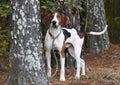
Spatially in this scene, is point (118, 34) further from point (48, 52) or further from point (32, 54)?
point (32, 54)

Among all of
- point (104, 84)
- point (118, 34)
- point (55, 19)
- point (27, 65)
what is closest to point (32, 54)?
point (27, 65)

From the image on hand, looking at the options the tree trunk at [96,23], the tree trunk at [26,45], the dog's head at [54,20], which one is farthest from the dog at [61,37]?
the tree trunk at [96,23]

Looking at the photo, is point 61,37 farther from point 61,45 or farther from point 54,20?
point 54,20

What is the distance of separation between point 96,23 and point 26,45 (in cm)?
A: 576

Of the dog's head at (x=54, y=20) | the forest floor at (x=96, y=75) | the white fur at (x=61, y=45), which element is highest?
the dog's head at (x=54, y=20)

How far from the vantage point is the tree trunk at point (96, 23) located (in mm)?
11883

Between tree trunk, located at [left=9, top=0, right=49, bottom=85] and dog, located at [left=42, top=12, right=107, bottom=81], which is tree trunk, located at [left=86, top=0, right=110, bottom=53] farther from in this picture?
tree trunk, located at [left=9, top=0, right=49, bottom=85]

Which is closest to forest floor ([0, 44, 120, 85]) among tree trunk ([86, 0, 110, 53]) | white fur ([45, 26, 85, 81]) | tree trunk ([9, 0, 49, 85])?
white fur ([45, 26, 85, 81])

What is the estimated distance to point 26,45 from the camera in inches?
255

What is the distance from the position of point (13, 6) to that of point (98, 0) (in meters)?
5.76

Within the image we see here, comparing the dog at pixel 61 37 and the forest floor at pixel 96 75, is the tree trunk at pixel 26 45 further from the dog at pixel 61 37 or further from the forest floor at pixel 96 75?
the dog at pixel 61 37

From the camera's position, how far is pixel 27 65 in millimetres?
6555

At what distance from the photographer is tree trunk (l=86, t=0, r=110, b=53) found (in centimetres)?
1188

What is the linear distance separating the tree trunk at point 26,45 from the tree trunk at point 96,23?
213 inches
